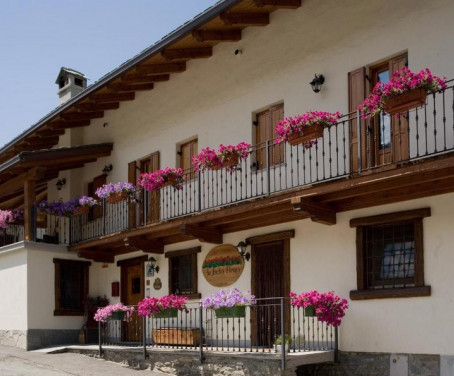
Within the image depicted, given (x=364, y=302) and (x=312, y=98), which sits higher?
(x=312, y=98)

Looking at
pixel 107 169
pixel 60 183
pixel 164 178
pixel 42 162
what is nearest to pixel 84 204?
pixel 107 169

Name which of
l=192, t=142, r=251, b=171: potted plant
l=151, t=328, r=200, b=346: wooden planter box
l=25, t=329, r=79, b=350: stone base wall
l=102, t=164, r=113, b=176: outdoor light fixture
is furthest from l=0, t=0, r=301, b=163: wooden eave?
l=151, t=328, r=200, b=346: wooden planter box

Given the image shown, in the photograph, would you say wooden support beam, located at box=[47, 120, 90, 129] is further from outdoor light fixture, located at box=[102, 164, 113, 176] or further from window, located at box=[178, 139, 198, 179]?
window, located at box=[178, 139, 198, 179]

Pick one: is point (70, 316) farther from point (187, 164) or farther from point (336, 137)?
point (336, 137)

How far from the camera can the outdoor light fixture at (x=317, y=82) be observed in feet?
43.3

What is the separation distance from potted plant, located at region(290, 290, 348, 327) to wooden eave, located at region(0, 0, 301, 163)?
18.4ft

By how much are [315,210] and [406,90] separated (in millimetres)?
3027

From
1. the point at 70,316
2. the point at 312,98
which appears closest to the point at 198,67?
the point at 312,98

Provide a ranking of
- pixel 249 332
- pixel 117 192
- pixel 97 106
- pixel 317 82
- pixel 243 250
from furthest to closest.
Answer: pixel 97 106, pixel 117 192, pixel 243 250, pixel 249 332, pixel 317 82

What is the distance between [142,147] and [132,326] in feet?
15.8

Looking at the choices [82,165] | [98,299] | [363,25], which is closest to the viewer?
[363,25]

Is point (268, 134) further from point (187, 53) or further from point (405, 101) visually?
point (405, 101)

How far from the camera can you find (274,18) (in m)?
14.3

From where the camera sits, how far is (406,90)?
10188 millimetres
